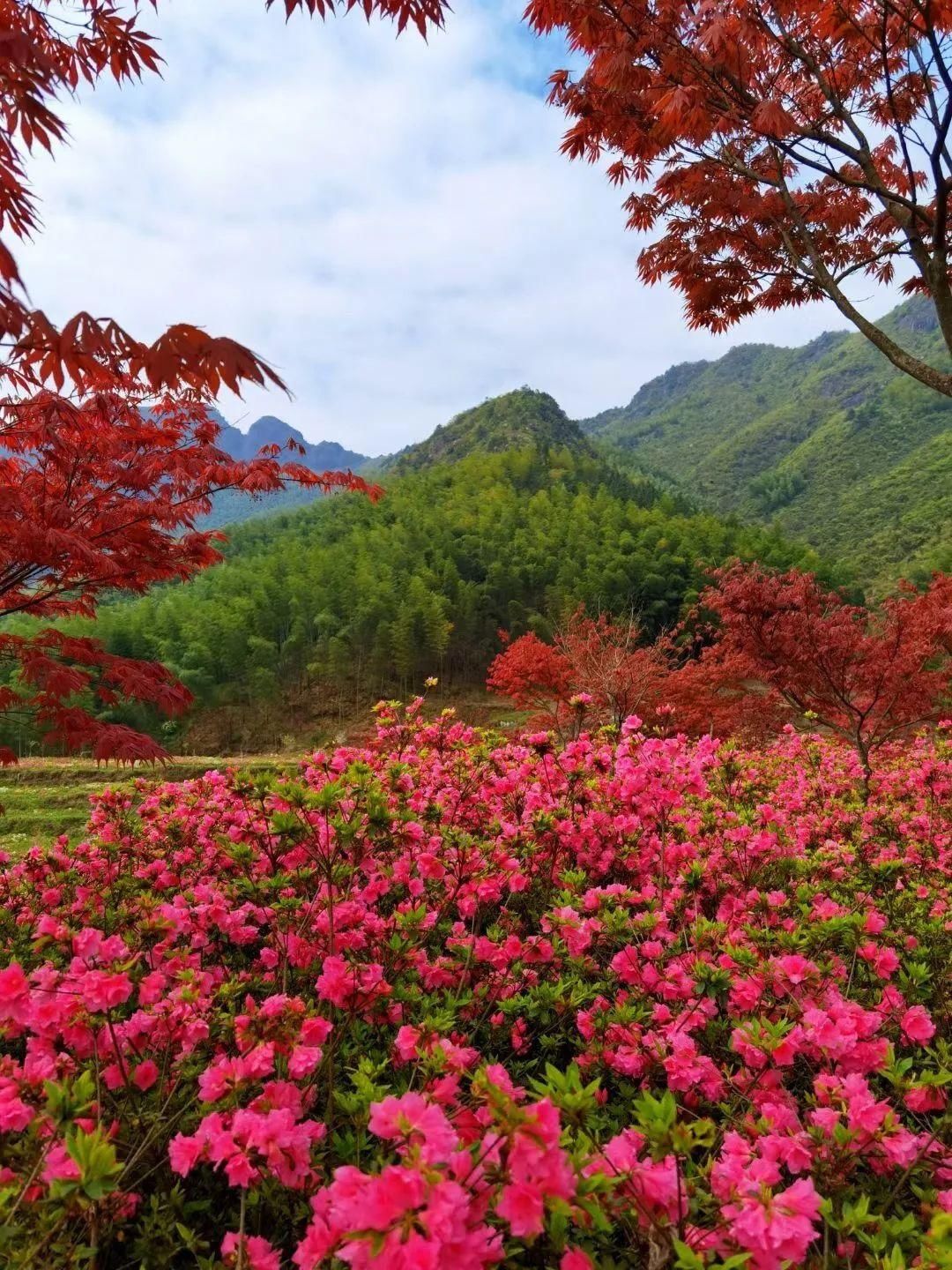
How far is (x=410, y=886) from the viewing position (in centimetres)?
216

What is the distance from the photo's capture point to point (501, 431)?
235ft

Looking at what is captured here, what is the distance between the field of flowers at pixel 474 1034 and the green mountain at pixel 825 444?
108 feet

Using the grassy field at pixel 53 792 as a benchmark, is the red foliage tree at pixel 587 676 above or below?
below

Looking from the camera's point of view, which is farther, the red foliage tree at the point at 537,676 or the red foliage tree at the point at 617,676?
the red foliage tree at the point at 537,676

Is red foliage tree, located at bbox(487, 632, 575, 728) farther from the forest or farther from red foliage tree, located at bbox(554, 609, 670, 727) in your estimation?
the forest

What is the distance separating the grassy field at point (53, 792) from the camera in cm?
657

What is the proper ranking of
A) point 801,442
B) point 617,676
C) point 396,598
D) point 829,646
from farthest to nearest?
1. point 801,442
2. point 396,598
3. point 617,676
4. point 829,646

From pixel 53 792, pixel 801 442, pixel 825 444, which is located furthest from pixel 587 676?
pixel 801 442

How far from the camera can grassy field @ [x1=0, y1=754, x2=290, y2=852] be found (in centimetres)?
657

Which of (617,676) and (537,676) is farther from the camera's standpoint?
(537,676)

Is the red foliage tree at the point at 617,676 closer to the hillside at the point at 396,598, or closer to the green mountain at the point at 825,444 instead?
the hillside at the point at 396,598

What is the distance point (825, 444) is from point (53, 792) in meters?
70.2

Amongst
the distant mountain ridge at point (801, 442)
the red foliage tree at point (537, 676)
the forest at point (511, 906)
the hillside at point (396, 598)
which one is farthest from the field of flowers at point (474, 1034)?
the distant mountain ridge at point (801, 442)

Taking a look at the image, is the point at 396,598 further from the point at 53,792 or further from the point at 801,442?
the point at 801,442
